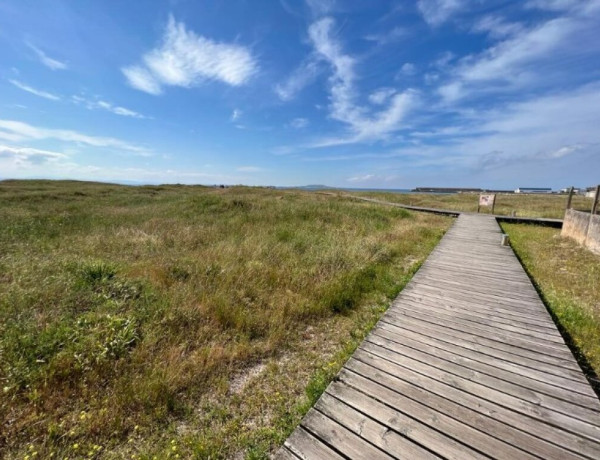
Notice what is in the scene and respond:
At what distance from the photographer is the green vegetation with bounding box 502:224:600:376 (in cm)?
411

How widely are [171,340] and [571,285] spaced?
903 cm

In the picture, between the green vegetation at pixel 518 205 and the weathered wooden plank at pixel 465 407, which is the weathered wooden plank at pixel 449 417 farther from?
the green vegetation at pixel 518 205

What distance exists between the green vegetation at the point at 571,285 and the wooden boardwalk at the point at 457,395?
577mm

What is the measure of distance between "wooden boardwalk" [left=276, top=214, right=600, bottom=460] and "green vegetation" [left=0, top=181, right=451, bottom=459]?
1.95 feet

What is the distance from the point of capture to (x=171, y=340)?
154 inches

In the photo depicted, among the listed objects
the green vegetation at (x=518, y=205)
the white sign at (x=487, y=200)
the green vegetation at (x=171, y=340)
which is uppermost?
the white sign at (x=487, y=200)

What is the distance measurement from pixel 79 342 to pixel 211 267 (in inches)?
124

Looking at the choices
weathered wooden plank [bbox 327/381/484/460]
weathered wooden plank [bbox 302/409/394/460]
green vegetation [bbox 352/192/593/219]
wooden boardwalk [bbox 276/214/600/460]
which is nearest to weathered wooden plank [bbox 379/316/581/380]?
wooden boardwalk [bbox 276/214/600/460]

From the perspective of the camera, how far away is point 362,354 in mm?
3426

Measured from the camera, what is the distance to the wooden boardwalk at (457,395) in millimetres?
2158

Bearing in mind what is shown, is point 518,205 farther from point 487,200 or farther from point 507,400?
point 507,400

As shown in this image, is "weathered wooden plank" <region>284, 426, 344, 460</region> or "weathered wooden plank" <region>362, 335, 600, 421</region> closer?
"weathered wooden plank" <region>284, 426, 344, 460</region>

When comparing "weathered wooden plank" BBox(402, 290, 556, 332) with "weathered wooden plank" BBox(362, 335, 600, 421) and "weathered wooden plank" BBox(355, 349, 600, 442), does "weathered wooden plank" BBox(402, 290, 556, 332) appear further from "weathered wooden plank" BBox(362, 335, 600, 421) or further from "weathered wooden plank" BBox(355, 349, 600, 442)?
"weathered wooden plank" BBox(355, 349, 600, 442)

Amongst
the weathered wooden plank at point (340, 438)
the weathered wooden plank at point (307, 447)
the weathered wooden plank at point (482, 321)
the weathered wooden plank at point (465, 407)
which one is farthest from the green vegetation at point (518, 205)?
the weathered wooden plank at point (307, 447)
